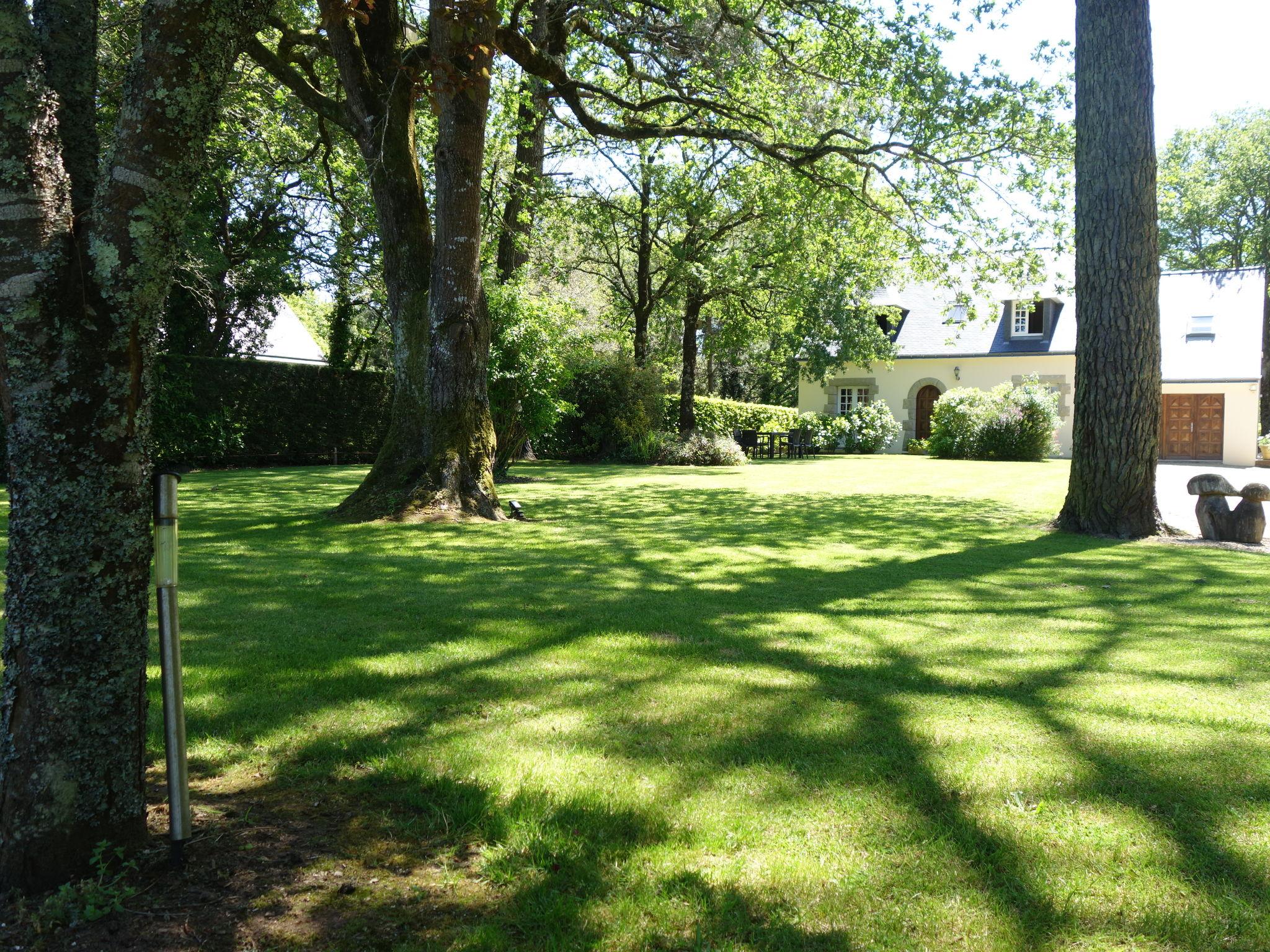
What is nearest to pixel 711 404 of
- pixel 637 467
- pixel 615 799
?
pixel 637 467

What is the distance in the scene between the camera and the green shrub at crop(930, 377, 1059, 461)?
27000mm

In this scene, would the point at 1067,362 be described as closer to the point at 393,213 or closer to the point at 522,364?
the point at 522,364

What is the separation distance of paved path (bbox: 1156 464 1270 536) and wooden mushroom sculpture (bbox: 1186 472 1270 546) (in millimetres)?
294

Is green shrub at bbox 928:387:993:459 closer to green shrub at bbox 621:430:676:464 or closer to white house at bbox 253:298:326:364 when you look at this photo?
green shrub at bbox 621:430:676:464

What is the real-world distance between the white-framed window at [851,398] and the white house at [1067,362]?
4 centimetres

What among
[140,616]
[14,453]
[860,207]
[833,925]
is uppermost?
[860,207]

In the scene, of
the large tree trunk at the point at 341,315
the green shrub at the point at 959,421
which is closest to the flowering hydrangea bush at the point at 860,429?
the green shrub at the point at 959,421

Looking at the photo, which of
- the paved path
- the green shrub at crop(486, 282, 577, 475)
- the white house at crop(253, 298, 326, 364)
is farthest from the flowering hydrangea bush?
the green shrub at crop(486, 282, 577, 475)

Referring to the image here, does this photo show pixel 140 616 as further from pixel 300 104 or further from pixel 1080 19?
pixel 300 104

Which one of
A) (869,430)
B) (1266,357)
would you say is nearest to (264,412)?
(869,430)

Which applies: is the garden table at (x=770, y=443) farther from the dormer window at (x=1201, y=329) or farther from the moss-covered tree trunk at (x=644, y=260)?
the dormer window at (x=1201, y=329)

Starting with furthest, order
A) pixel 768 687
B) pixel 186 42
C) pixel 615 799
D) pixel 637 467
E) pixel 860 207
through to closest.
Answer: pixel 637 467 < pixel 860 207 < pixel 768 687 < pixel 615 799 < pixel 186 42

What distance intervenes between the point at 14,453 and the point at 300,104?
522 inches

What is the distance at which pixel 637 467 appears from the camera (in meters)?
21.1
